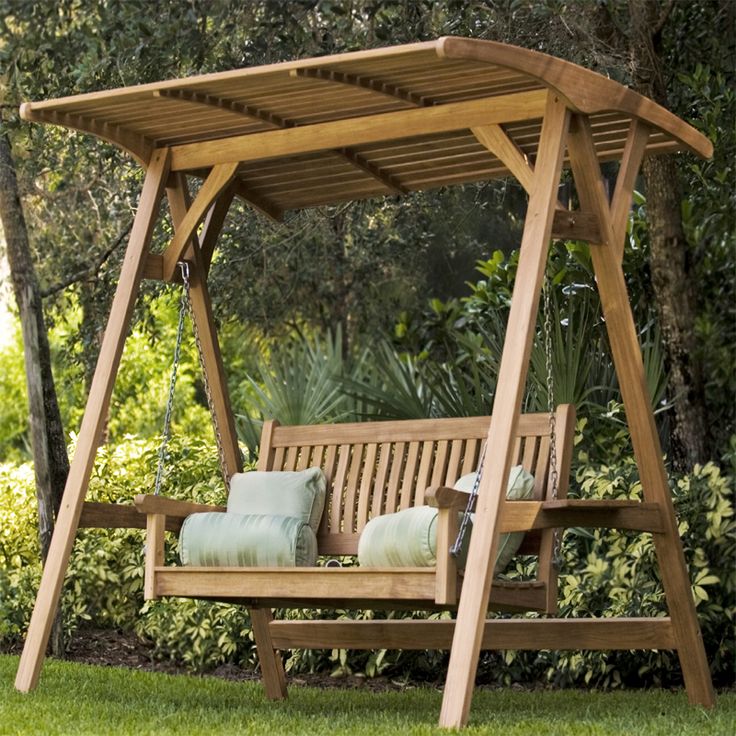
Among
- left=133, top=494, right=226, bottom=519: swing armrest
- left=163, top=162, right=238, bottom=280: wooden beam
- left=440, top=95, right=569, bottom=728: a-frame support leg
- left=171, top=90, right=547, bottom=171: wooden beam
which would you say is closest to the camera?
left=440, top=95, right=569, bottom=728: a-frame support leg

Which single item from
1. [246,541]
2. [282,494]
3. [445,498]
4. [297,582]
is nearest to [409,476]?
[282,494]

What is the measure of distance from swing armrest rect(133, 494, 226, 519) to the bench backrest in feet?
1.64

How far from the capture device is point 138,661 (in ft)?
24.3

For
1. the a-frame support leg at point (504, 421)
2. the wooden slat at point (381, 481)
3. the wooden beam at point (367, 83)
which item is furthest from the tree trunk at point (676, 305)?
the a-frame support leg at point (504, 421)

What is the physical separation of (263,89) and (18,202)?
237cm

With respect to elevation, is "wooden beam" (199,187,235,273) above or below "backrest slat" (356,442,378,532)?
above

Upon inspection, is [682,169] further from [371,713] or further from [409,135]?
[371,713]

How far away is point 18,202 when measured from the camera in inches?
269

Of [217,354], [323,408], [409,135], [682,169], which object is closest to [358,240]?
[323,408]

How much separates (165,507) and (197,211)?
3.97 ft

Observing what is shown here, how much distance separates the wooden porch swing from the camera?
14.4 feet

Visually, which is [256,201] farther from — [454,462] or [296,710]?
[296,710]

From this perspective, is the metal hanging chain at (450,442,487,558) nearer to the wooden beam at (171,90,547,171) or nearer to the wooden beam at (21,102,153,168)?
the wooden beam at (171,90,547,171)

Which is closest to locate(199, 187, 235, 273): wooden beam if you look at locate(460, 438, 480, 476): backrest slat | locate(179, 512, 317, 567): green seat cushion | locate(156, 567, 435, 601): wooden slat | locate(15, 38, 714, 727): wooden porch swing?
locate(15, 38, 714, 727): wooden porch swing
